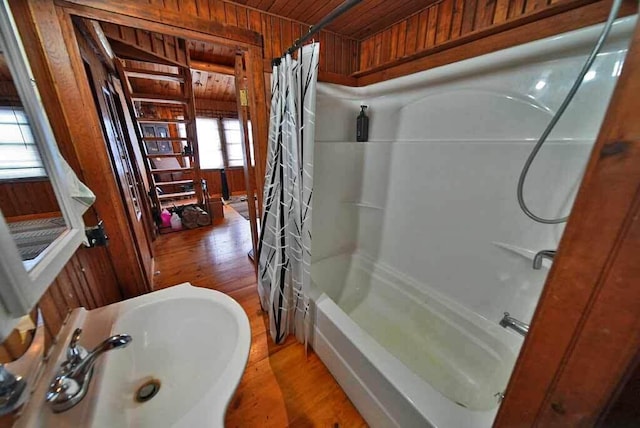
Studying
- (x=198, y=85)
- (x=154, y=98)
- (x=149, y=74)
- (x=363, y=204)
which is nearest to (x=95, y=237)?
(x=363, y=204)

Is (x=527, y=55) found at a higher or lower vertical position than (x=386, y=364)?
higher

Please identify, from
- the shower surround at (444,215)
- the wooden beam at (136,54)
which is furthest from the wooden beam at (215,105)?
the shower surround at (444,215)

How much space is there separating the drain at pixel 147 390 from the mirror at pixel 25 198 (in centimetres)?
44

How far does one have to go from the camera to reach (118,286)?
1.36 m

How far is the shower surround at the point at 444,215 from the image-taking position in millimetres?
950

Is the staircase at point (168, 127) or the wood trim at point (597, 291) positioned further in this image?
the staircase at point (168, 127)

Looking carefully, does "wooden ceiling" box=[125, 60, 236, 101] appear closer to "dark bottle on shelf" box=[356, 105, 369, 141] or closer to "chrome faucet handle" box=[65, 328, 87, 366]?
"dark bottle on shelf" box=[356, 105, 369, 141]

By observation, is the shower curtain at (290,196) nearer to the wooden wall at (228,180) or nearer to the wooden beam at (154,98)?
the wooden beam at (154,98)

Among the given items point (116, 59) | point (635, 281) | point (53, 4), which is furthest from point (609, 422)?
point (116, 59)

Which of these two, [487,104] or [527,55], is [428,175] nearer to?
[487,104]

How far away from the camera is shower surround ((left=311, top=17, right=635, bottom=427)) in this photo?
0.95m

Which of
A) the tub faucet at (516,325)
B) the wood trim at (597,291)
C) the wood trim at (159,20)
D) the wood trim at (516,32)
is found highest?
the wood trim at (159,20)

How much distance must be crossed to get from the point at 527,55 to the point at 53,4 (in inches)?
88.4

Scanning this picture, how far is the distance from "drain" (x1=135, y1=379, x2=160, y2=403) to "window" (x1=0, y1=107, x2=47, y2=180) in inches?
29.1
